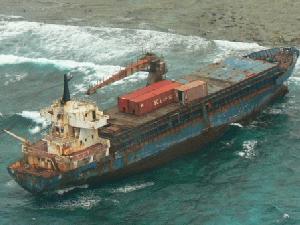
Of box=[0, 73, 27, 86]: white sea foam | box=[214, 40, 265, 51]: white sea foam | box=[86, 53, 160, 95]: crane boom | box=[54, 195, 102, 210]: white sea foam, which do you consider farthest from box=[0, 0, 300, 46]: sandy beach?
box=[54, 195, 102, 210]: white sea foam

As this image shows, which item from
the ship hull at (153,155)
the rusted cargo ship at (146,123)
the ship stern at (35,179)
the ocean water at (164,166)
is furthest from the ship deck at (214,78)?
the ship stern at (35,179)

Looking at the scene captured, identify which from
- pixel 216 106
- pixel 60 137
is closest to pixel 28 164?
pixel 60 137

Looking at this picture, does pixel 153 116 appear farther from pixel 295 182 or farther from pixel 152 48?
pixel 152 48

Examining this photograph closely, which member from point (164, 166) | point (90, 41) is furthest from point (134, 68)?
point (90, 41)

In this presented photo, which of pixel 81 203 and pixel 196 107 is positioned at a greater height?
pixel 196 107

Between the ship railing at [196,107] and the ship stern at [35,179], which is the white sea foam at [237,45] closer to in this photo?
the ship railing at [196,107]

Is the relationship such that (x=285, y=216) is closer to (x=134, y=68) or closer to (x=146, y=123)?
(x=146, y=123)
